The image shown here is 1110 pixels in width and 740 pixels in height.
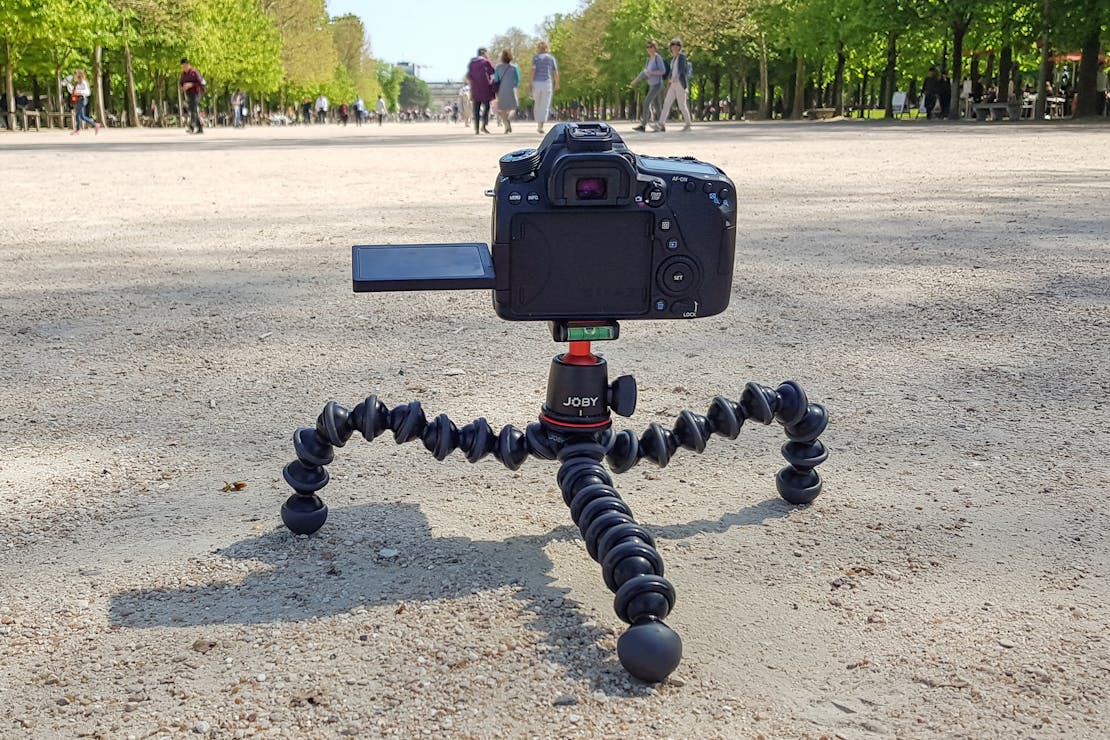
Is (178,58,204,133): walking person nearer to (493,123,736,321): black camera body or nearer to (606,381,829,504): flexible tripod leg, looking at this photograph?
(606,381,829,504): flexible tripod leg

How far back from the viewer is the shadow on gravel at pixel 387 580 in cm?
219

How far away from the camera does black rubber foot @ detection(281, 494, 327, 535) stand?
2584 millimetres

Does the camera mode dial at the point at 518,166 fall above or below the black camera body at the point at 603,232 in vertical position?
above

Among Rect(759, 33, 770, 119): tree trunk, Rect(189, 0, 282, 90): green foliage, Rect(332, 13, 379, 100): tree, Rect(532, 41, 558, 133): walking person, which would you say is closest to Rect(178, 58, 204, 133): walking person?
Rect(532, 41, 558, 133): walking person

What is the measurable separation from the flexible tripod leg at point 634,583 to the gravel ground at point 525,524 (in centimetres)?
7

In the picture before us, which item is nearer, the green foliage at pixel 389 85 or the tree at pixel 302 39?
the tree at pixel 302 39

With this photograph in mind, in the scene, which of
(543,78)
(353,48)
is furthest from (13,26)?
(353,48)

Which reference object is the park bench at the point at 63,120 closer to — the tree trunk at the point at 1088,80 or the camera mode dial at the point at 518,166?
the tree trunk at the point at 1088,80

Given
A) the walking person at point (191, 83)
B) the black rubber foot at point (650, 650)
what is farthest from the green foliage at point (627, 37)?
the black rubber foot at point (650, 650)

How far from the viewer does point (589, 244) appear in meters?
2.22

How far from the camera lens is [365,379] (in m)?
4.04

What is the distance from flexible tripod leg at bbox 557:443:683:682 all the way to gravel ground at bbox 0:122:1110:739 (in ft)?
0.24

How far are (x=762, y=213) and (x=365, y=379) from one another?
557cm

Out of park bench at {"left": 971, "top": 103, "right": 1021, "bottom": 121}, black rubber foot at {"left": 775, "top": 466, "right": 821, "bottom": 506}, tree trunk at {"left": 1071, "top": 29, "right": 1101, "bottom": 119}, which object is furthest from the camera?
park bench at {"left": 971, "top": 103, "right": 1021, "bottom": 121}
